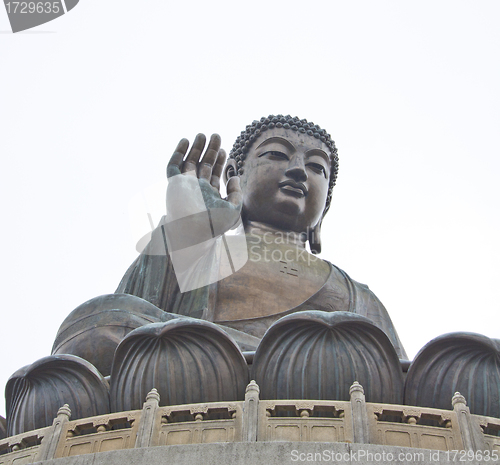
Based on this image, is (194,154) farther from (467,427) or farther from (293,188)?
(467,427)

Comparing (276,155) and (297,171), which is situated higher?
(276,155)

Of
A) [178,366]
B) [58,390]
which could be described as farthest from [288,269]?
[58,390]

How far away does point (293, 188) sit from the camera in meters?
10.6

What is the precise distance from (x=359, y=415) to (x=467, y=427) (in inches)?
26.1

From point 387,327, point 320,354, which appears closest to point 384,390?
point 320,354

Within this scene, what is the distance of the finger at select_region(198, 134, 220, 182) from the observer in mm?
9234

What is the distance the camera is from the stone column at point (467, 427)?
5.39 m

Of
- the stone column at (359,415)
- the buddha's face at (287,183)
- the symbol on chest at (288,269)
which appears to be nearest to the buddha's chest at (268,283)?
the symbol on chest at (288,269)

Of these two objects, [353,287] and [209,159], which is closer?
[209,159]

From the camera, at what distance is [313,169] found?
10812 mm

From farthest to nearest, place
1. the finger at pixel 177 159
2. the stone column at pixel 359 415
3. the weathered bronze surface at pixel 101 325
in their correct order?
the finger at pixel 177 159, the weathered bronze surface at pixel 101 325, the stone column at pixel 359 415

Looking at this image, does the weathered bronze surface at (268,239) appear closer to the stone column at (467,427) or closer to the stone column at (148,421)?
the stone column at (148,421)

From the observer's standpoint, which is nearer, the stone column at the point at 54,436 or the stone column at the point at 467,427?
the stone column at the point at 467,427

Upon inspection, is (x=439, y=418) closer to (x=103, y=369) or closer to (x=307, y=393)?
(x=307, y=393)
